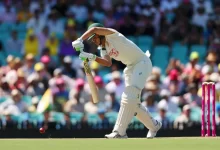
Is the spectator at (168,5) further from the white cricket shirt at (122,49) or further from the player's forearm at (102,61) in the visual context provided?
the player's forearm at (102,61)

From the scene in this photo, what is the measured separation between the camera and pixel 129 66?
12.9 m

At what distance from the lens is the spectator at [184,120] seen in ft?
52.2

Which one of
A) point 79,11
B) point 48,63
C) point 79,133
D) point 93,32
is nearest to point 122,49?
point 93,32

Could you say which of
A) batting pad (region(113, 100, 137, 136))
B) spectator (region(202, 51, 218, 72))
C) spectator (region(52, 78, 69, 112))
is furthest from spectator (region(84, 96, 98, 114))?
batting pad (region(113, 100, 137, 136))

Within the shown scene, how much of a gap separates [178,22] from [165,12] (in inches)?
28.2

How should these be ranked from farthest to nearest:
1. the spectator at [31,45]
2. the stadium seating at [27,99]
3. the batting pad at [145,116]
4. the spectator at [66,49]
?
the spectator at [31,45] → the spectator at [66,49] → the stadium seating at [27,99] → the batting pad at [145,116]

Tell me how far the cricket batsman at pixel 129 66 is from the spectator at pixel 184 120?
3.08 m

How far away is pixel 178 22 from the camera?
850 inches

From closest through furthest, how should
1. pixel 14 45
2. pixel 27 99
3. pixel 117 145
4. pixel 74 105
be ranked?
1. pixel 117 145
2. pixel 74 105
3. pixel 27 99
4. pixel 14 45

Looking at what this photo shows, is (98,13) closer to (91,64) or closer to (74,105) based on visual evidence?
(91,64)

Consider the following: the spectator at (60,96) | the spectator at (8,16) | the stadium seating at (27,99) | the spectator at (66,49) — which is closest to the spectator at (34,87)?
the stadium seating at (27,99)

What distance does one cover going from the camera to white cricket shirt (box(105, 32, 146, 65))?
1267cm

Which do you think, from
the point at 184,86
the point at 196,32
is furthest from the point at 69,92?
the point at 196,32

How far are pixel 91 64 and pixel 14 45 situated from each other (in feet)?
8.23
